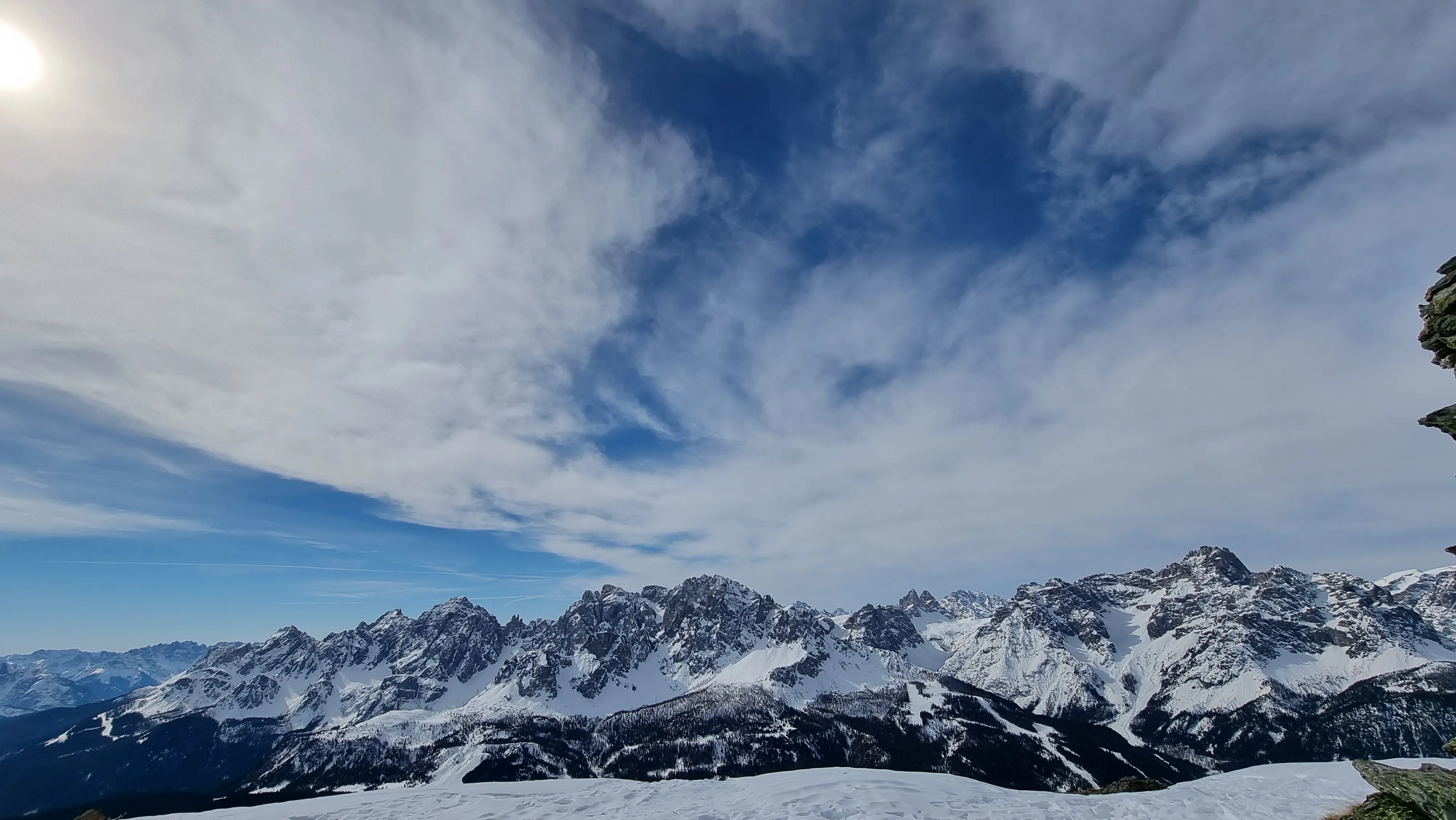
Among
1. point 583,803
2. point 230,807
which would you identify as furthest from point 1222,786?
point 230,807

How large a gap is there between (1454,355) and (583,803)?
3695 centimetres

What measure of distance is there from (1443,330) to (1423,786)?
1411cm

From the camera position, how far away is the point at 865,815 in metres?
21.7

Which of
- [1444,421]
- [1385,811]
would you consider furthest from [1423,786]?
[1444,421]

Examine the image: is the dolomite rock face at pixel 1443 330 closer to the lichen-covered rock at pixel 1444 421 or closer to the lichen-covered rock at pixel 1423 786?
the lichen-covered rock at pixel 1444 421

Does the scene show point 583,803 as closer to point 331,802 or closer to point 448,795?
point 448,795

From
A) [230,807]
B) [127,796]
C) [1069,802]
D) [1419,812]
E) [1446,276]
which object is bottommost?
[127,796]

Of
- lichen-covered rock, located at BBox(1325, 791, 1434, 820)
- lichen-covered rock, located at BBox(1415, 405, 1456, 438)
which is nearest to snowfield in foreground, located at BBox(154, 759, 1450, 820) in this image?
lichen-covered rock, located at BBox(1325, 791, 1434, 820)

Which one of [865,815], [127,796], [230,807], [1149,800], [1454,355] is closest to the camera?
[1454,355]

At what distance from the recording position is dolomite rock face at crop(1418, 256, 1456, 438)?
18891 millimetres

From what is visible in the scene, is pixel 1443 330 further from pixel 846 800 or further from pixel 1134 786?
pixel 1134 786

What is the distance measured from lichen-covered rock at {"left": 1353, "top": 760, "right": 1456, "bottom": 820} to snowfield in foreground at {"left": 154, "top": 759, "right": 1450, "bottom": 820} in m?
5.93

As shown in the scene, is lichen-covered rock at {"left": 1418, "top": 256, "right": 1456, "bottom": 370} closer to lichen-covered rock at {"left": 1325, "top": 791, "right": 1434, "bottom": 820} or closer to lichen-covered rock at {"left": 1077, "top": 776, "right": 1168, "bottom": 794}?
lichen-covered rock at {"left": 1325, "top": 791, "right": 1434, "bottom": 820}

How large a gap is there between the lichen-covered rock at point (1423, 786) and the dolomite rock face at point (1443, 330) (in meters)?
10.3
